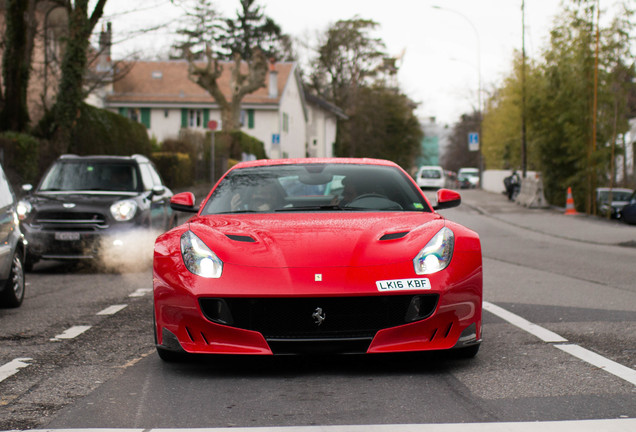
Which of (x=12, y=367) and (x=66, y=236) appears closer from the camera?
(x=12, y=367)

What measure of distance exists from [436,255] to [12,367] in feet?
9.02

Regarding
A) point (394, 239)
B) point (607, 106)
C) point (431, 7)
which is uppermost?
point (431, 7)

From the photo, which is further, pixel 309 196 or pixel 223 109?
pixel 223 109

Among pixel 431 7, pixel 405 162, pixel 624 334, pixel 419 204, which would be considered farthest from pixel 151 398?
pixel 405 162

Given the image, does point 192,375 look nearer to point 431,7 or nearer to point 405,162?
point 431,7

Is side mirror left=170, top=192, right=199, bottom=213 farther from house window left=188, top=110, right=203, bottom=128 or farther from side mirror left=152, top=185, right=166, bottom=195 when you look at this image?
house window left=188, top=110, right=203, bottom=128

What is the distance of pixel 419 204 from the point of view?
6.57m

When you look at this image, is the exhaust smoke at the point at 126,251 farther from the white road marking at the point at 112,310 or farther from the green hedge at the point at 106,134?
the green hedge at the point at 106,134

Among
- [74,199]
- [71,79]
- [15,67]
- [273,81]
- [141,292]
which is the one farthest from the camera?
[273,81]

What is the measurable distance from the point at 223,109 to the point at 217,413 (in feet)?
159

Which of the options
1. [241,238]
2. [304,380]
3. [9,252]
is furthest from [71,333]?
[304,380]

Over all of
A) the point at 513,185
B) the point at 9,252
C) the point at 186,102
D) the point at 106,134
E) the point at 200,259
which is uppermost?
the point at 186,102

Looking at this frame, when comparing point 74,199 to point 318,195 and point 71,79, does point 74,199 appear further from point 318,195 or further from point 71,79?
point 71,79

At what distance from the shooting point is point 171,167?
121ft
